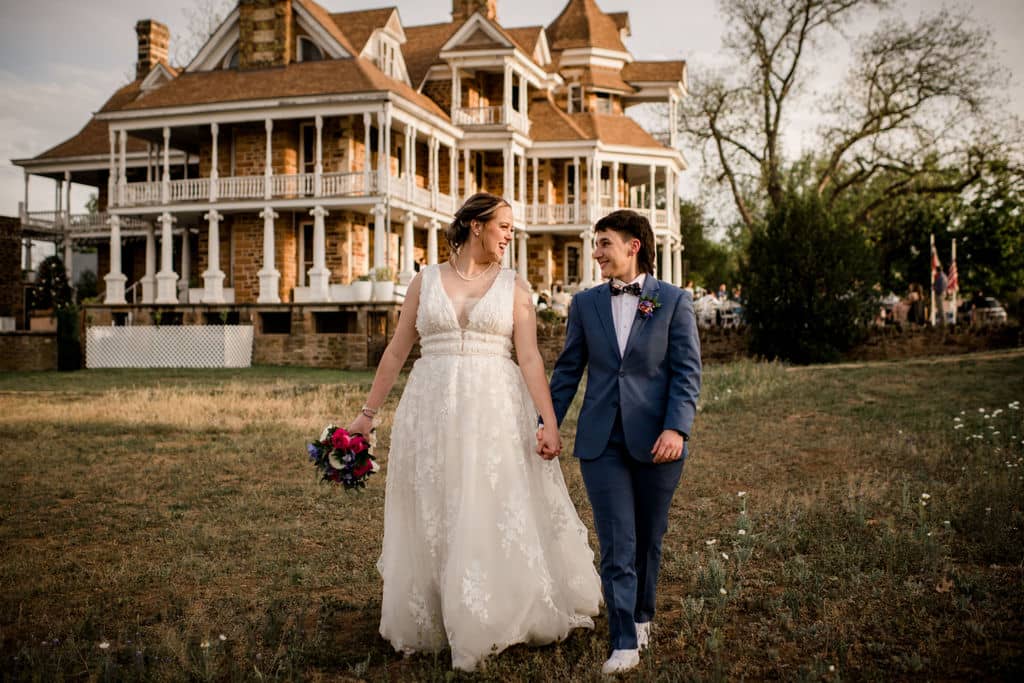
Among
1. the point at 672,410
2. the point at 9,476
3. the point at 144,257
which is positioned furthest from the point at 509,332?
the point at 144,257

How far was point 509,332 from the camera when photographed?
4711mm

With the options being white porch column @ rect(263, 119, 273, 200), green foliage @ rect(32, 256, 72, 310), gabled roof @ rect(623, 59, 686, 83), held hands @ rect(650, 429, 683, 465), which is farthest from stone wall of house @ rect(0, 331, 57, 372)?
held hands @ rect(650, 429, 683, 465)

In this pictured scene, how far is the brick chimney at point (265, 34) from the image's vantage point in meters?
29.3

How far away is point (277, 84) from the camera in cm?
2819

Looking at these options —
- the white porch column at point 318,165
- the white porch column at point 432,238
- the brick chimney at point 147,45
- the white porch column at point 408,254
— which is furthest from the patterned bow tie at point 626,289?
the brick chimney at point 147,45

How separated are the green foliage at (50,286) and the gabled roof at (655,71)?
23.2 metres

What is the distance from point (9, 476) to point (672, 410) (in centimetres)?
752

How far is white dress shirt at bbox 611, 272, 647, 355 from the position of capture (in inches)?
176

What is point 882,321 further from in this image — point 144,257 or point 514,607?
point 144,257

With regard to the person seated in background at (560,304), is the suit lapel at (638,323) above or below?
below

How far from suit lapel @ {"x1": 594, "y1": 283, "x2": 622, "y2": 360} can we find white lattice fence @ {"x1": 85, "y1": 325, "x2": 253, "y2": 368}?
21.8m

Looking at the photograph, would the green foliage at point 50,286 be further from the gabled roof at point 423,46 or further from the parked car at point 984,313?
the parked car at point 984,313

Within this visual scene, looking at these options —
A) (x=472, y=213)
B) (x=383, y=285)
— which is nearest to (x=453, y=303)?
(x=472, y=213)

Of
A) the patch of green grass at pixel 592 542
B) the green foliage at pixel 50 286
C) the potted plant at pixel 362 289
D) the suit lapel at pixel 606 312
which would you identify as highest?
the green foliage at pixel 50 286
